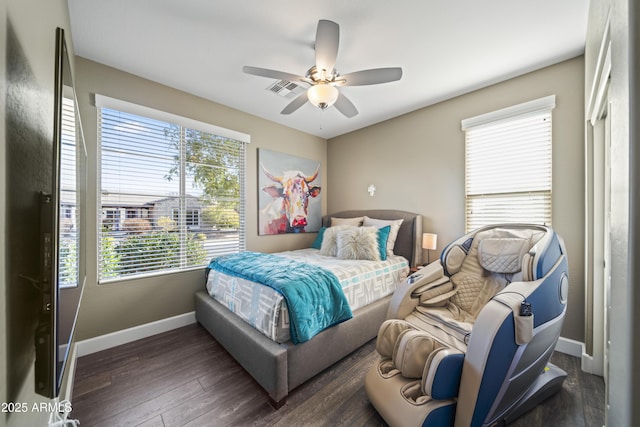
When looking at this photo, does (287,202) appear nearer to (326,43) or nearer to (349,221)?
(349,221)

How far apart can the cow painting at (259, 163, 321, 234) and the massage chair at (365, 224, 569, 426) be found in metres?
2.35

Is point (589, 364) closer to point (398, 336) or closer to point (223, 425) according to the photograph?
point (398, 336)

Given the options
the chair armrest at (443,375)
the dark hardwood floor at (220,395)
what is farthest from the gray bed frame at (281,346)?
the chair armrest at (443,375)

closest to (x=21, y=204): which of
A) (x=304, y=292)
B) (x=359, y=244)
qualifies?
(x=304, y=292)

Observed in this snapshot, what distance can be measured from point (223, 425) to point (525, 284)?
81.4 inches

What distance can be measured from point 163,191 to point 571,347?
440cm

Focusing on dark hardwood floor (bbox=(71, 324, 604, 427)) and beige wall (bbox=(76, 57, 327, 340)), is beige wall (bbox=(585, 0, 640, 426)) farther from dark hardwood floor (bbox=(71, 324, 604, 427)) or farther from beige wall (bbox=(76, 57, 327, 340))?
beige wall (bbox=(76, 57, 327, 340))

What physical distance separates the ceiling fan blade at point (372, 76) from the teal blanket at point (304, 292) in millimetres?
1635

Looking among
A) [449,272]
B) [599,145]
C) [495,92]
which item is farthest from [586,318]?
[495,92]

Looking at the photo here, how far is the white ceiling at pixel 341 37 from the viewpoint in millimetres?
1697

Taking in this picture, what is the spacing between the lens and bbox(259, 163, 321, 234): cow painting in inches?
144

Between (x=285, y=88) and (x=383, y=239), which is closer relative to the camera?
(x=285, y=88)

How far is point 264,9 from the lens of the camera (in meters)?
1.71

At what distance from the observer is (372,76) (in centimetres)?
189
